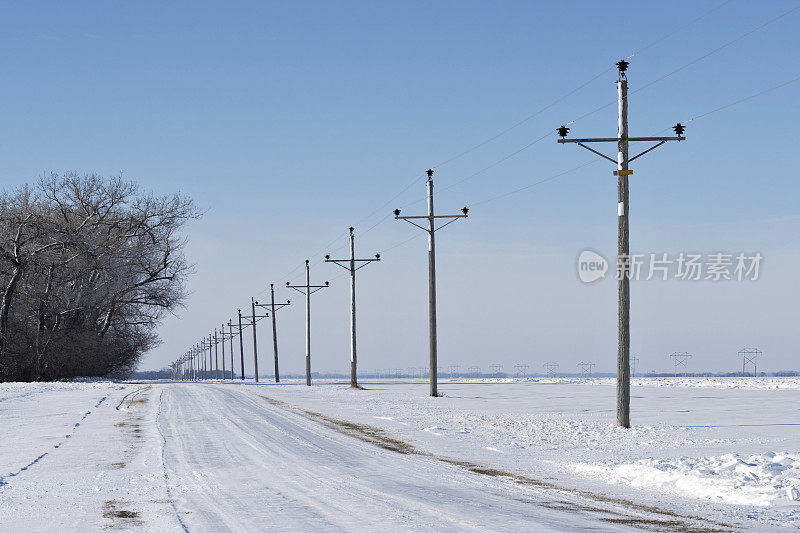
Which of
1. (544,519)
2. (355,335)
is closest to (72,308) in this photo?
(355,335)

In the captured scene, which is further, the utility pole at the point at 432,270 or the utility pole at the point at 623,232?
the utility pole at the point at 432,270

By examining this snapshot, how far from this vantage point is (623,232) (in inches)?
825

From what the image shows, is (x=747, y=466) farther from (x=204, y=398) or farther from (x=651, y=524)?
(x=204, y=398)

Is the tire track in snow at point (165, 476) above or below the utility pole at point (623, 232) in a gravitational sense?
below

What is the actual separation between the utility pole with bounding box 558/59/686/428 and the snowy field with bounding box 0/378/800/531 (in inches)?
43.6

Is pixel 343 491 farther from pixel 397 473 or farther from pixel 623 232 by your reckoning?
pixel 623 232

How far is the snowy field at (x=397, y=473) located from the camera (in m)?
9.11

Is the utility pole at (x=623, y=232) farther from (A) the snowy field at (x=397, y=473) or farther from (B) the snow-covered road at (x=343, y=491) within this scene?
(B) the snow-covered road at (x=343, y=491)

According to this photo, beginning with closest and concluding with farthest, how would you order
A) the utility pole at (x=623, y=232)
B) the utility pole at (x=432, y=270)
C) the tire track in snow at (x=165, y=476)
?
1. the tire track in snow at (x=165, y=476)
2. the utility pole at (x=623, y=232)
3. the utility pole at (x=432, y=270)

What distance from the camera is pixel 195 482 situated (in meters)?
11.8

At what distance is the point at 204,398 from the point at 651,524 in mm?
27614

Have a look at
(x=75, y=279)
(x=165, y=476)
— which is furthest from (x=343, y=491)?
(x=75, y=279)

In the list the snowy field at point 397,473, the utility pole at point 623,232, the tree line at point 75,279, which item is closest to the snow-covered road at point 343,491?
the snowy field at point 397,473

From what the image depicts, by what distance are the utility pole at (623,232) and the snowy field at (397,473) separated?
1.11 metres
